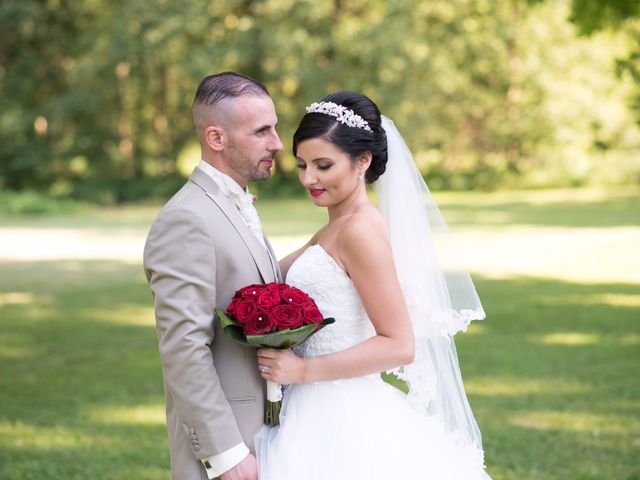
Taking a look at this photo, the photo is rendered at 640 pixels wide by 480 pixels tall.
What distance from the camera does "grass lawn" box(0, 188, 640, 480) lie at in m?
6.05

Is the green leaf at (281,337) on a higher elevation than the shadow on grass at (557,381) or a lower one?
higher

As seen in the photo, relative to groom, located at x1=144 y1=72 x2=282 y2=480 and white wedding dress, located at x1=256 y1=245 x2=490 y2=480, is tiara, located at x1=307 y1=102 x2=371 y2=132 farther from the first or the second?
white wedding dress, located at x1=256 y1=245 x2=490 y2=480

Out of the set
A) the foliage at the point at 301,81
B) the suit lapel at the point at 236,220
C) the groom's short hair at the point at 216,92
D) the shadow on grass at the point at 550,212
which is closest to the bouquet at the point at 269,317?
the suit lapel at the point at 236,220

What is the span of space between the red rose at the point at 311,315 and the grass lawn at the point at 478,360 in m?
3.32

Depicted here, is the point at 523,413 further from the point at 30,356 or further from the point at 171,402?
the point at 30,356

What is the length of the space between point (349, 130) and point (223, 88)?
51 centimetres

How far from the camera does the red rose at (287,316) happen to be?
265 cm

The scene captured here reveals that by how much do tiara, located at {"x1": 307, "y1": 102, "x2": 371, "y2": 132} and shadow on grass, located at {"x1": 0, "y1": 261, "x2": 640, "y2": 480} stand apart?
3.30 m

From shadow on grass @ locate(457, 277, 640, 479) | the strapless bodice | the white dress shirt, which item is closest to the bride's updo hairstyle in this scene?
the white dress shirt

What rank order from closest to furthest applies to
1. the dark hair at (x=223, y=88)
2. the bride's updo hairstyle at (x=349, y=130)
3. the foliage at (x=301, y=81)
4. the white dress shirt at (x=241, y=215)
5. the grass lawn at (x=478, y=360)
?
the white dress shirt at (x=241, y=215)
the dark hair at (x=223, y=88)
the bride's updo hairstyle at (x=349, y=130)
the grass lawn at (x=478, y=360)
the foliage at (x=301, y=81)

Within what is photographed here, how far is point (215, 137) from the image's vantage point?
116 inches

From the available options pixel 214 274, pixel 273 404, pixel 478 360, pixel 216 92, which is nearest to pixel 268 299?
pixel 214 274

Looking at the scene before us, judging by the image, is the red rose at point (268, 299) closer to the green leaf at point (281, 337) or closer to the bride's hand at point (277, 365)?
the green leaf at point (281, 337)

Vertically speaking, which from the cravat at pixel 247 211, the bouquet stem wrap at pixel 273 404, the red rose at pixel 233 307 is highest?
the cravat at pixel 247 211
